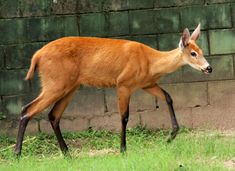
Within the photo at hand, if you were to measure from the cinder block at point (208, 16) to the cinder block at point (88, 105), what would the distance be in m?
1.63

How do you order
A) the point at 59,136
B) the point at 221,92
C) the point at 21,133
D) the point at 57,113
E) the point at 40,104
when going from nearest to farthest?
the point at 21,133, the point at 40,104, the point at 59,136, the point at 57,113, the point at 221,92

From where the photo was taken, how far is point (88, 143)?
836cm

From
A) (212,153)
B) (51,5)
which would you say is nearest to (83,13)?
(51,5)

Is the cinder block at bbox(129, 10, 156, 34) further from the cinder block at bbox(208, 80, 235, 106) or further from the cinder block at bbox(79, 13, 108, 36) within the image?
the cinder block at bbox(208, 80, 235, 106)

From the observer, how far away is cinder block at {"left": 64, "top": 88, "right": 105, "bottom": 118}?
878 cm

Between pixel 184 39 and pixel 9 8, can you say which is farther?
pixel 9 8

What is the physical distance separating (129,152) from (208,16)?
2683 mm

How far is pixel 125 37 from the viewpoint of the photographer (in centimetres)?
872

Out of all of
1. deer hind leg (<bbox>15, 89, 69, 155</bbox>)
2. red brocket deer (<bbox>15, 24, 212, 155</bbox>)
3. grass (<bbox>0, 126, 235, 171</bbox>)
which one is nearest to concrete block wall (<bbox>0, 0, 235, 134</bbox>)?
grass (<bbox>0, 126, 235, 171</bbox>)

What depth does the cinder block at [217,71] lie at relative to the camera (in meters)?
8.70

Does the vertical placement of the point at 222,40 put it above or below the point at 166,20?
below

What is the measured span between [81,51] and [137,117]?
1.64 m

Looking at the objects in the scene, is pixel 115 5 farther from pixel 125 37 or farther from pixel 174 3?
pixel 174 3

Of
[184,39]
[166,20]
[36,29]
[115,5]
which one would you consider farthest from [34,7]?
[184,39]
